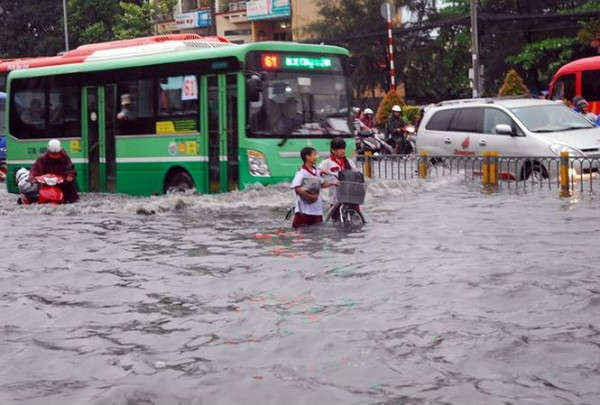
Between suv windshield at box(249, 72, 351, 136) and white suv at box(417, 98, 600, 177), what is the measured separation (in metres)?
2.85

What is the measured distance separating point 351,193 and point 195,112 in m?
6.23

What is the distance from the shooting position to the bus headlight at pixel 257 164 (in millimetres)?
18859

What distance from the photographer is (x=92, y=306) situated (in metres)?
10.1

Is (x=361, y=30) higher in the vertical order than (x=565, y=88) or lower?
higher

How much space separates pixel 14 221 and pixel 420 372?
494 inches

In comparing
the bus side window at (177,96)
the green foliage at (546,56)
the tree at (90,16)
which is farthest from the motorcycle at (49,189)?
the tree at (90,16)

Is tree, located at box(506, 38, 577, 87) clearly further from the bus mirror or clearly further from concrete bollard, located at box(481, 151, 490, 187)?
the bus mirror

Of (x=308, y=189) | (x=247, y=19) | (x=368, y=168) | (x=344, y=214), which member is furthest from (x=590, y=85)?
(x=247, y=19)

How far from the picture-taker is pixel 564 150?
19344 mm

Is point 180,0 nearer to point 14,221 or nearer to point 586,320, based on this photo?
point 14,221

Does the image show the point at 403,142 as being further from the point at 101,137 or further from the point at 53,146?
the point at 53,146

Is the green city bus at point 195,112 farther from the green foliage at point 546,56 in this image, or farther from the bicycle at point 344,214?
the green foliage at point 546,56

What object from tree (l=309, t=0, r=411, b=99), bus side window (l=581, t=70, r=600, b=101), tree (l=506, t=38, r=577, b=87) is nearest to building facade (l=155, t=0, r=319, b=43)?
tree (l=309, t=0, r=411, b=99)

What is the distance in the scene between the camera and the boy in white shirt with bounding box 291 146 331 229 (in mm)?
14109
